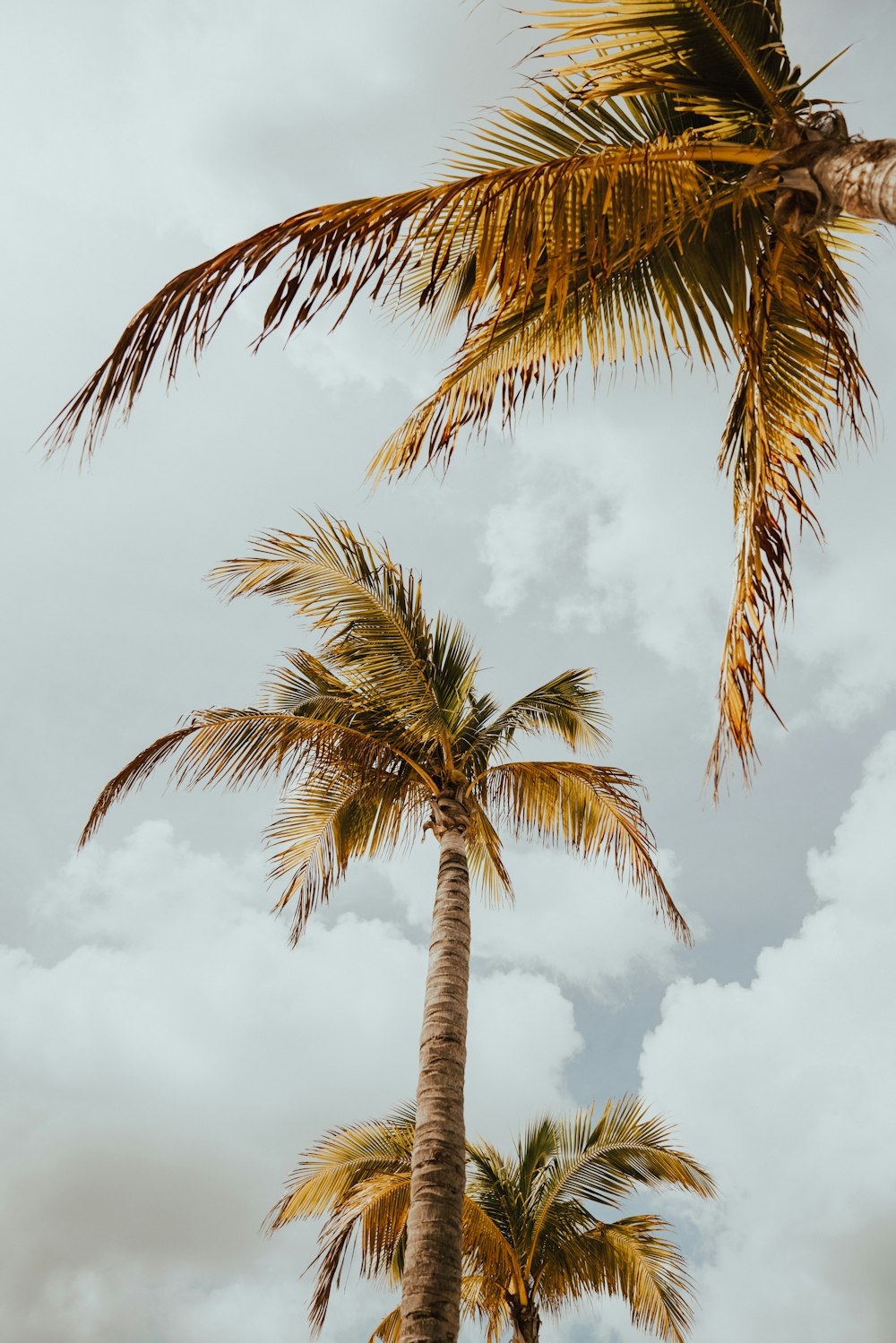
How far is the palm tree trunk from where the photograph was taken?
6.30 m

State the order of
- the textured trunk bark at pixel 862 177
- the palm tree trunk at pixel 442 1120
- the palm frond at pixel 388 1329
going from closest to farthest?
the textured trunk bark at pixel 862 177
the palm tree trunk at pixel 442 1120
the palm frond at pixel 388 1329

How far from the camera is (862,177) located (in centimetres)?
362

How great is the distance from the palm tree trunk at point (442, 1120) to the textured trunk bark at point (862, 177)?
6.25 metres

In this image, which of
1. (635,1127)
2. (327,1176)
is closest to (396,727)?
(327,1176)

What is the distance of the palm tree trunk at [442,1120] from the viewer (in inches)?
248

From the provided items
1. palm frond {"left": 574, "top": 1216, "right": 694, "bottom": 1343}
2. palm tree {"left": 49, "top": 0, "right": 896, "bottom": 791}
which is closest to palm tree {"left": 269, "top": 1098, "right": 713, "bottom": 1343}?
palm frond {"left": 574, "top": 1216, "right": 694, "bottom": 1343}

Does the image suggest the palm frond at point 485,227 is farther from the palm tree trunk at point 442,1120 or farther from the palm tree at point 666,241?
the palm tree trunk at point 442,1120

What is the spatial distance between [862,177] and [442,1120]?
6.40m

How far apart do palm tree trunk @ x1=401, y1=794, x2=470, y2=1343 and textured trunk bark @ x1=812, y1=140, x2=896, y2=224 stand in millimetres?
6248

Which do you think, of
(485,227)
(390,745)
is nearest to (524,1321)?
(390,745)

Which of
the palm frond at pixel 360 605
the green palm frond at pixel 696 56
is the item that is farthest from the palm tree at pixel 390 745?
the green palm frond at pixel 696 56

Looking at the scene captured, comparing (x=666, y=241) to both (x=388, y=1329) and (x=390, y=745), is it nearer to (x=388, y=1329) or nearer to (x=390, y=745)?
(x=390, y=745)

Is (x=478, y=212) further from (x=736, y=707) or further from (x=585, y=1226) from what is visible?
(x=585, y=1226)

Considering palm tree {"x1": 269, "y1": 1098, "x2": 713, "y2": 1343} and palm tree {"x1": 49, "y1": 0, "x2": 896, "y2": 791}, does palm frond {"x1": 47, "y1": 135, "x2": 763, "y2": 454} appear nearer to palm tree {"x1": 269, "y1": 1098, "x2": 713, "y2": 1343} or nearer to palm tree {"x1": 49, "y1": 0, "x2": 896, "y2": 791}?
palm tree {"x1": 49, "y1": 0, "x2": 896, "y2": 791}
